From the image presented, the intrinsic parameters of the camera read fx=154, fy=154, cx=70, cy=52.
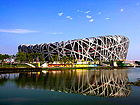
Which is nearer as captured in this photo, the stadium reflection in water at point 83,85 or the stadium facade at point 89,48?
the stadium reflection in water at point 83,85

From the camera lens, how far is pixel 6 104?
12070mm

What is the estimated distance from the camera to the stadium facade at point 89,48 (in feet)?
364

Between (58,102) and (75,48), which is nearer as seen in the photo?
(58,102)

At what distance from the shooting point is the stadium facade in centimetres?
11097

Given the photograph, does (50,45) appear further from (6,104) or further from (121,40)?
(6,104)

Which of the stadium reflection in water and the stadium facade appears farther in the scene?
the stadium facade

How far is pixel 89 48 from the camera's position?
11162cm

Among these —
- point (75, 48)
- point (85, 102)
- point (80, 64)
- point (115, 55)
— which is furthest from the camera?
point (115, 55)

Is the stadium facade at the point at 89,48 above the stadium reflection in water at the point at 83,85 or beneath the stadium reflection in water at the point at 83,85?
above

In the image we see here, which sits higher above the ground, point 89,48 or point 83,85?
point 89,48

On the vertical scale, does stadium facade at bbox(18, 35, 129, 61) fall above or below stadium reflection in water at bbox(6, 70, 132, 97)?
above

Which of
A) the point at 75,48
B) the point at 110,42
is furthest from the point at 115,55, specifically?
the point at 75,48

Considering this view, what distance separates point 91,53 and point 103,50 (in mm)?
9698

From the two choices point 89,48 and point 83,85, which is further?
point 89,48
